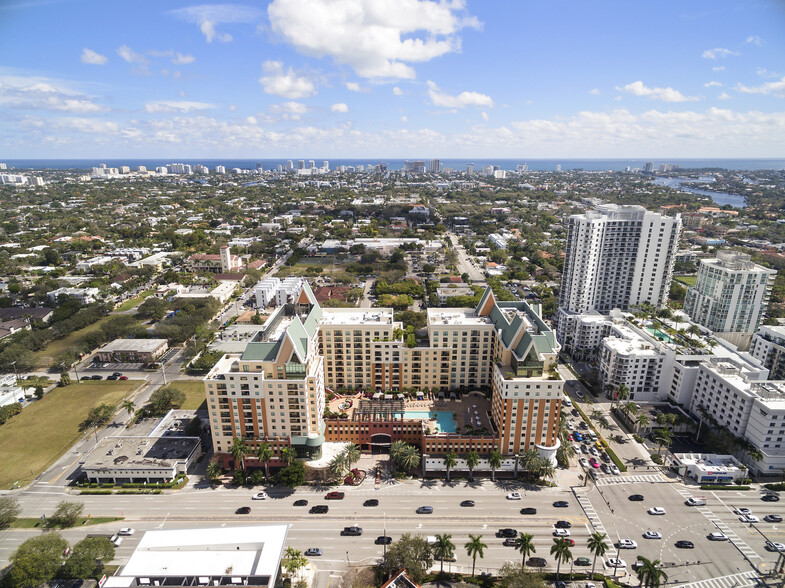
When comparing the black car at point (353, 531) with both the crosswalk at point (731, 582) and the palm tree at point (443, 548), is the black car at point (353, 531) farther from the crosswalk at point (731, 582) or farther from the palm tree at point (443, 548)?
the crosswalk at point (731, 582)

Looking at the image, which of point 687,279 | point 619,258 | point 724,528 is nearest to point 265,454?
point 724,528

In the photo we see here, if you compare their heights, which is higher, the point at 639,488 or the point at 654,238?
the point at 654,238

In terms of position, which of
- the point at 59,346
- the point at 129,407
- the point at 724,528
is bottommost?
the point at 59,346

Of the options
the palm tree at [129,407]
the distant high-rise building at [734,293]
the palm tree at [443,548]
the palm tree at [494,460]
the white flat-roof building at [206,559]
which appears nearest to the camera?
the white flat-roof building at [206,559]

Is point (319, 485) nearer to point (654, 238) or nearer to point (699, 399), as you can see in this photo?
point (699, 399)

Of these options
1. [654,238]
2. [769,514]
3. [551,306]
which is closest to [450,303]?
[551,306]

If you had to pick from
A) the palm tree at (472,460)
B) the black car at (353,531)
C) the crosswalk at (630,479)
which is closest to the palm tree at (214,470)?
the black car at (353,531)

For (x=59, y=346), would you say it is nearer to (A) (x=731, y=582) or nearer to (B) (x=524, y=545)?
(B) (x=524, y=545)
